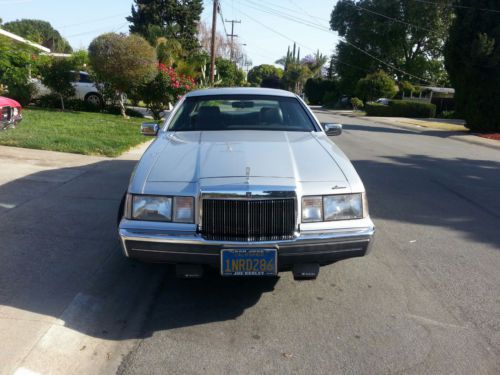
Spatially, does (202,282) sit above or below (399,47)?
below

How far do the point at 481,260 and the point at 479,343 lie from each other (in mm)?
1812

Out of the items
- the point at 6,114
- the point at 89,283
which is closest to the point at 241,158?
the point at 89,283

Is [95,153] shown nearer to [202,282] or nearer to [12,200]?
[12,200]

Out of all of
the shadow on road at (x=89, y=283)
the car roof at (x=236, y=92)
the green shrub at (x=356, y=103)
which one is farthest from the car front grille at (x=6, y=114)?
the green shrub at (x=356, y=103)

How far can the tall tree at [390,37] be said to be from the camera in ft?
168

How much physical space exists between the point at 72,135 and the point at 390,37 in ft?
165

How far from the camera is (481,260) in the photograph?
492cm

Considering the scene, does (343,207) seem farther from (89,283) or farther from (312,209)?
(89,283)

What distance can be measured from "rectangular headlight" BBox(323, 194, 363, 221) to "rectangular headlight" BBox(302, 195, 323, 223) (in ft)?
0.13

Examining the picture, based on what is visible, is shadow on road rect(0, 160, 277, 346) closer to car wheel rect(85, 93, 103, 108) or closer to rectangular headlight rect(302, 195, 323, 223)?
rectangular headlight rect(302, 195, 323, 223)

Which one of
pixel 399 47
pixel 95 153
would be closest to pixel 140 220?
pixel 95 153

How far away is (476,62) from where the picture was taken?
20844 mm

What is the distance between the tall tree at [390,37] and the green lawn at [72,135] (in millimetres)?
44284

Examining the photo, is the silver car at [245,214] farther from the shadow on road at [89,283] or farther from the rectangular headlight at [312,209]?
the shadow on road at [89,283]
